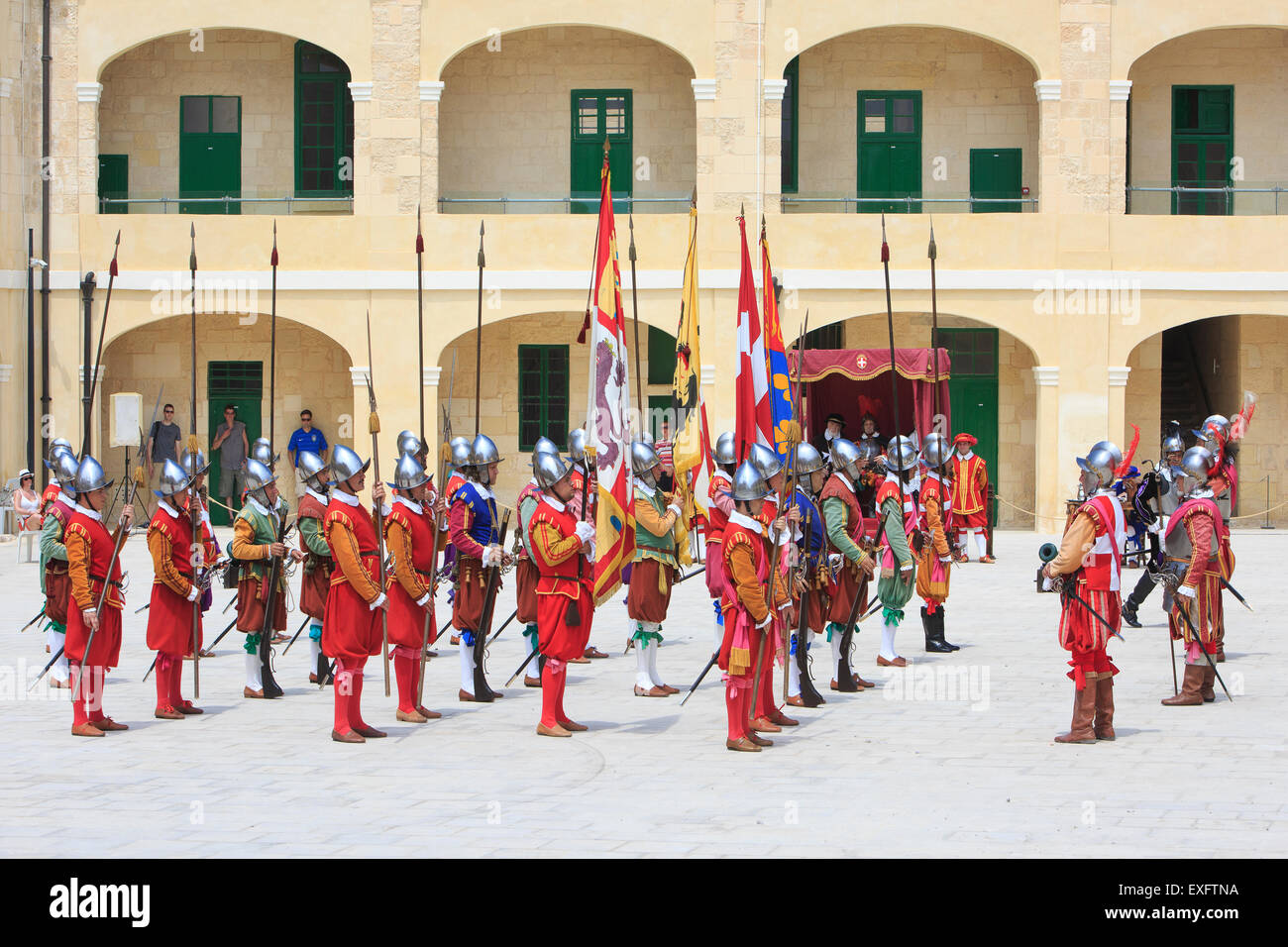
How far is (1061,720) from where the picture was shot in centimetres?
1062

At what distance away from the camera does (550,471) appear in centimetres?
1029

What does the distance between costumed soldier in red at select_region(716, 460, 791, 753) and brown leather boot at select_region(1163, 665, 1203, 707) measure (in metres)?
3.15

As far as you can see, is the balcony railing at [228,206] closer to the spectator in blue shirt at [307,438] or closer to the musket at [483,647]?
the spectator in blue shirt at [307,438]

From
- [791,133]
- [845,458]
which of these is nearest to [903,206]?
[791,133]

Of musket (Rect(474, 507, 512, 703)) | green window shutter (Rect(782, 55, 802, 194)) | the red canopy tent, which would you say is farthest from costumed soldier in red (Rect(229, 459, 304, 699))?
green window shutter (Rect(782, 55, 802, 194))

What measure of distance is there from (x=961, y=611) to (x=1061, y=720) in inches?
227

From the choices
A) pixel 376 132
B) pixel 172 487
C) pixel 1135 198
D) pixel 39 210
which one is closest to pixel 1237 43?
pixel 1135 198

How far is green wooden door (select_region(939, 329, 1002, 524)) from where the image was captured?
1046 inches

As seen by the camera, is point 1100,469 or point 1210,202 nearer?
point 1100,469

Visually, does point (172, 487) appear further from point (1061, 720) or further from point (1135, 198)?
point (1135, 198)

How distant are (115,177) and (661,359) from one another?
8964 millimetres

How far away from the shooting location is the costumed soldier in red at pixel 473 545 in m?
11.7

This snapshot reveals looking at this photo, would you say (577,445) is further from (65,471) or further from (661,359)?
(661,359)

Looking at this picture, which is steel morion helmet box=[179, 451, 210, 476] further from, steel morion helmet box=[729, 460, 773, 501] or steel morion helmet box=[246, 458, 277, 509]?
steel morion helmet box=[729, 460, 773, 501]
